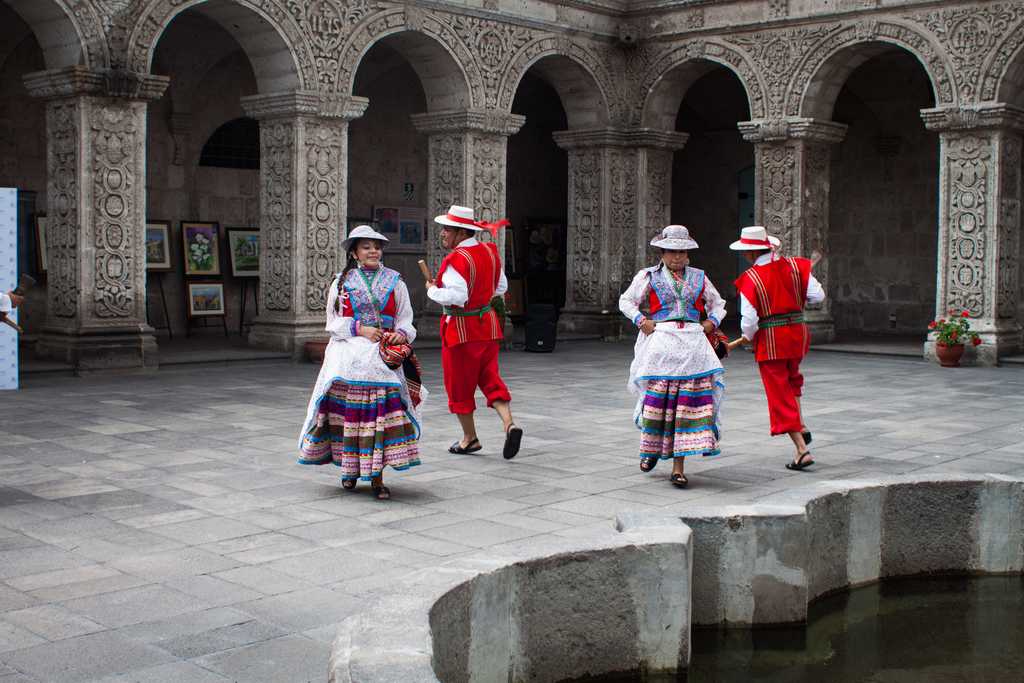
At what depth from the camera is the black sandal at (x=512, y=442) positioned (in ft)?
25.0

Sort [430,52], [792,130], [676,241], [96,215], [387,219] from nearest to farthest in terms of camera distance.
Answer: [676,241], [96,215], [430,52], [792,130], [387,219]

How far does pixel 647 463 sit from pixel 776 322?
116cm

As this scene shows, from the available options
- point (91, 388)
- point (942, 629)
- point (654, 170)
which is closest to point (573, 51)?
point (654, 170)

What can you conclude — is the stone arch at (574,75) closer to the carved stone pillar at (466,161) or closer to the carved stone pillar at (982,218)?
the carved stone pillar at (466,161)

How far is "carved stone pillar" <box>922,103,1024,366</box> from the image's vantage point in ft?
47.4

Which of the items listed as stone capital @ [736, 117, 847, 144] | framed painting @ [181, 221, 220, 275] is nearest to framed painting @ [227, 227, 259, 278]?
framed painting @ [181, 221, 220, 275]

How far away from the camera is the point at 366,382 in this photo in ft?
20.8

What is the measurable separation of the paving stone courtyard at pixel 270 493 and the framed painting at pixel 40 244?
327 centimetres

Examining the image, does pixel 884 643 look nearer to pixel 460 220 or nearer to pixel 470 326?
pixel 470 326

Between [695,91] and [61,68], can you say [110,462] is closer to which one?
[61,68]

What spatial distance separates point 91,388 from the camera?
11078mm

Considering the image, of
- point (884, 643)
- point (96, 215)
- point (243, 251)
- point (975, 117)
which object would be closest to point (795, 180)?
point (975, 117)

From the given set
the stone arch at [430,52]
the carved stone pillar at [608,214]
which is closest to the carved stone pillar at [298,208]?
the stone arch at [430,52]

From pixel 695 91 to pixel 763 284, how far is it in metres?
14.0
